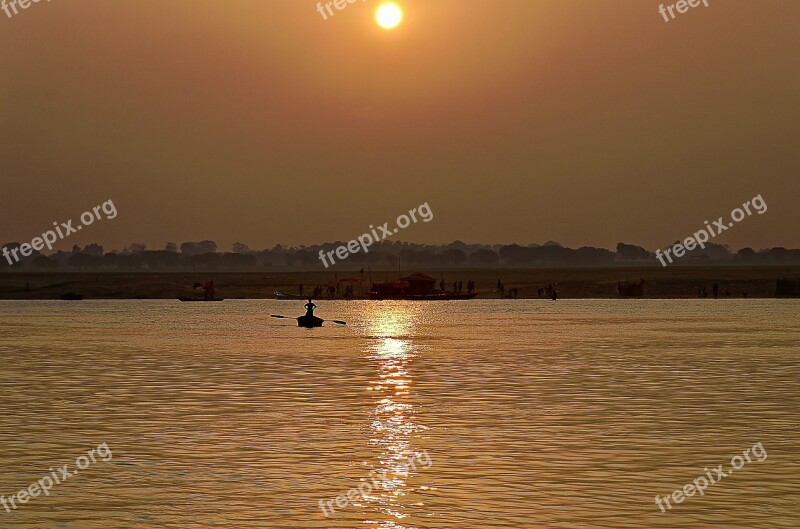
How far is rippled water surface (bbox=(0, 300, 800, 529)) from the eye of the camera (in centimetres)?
2167

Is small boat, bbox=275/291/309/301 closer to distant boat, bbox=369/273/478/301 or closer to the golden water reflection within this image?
distant boat, bbox=369/273/478/301

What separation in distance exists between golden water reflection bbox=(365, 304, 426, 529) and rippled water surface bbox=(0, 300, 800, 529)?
0.09m

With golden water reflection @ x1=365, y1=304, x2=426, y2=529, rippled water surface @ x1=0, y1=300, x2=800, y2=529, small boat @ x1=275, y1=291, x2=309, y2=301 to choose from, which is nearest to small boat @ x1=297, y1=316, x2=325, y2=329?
golden water reflection @ x1=365, y1=304, x2=426, y2=529

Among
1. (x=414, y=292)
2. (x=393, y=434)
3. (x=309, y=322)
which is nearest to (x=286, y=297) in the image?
(x=414, y=292)

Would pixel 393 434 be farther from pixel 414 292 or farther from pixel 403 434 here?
pixel 414 292

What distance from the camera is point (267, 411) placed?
1452 inches

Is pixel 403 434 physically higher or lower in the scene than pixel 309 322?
lower

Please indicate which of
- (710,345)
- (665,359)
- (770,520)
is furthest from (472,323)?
(770,520)

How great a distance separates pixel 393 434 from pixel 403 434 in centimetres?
28

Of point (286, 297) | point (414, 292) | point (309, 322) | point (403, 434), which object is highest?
point (286, 297)

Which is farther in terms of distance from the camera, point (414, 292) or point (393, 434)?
point (414, 292)

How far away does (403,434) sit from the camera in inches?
1238

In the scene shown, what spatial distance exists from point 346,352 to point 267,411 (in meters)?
30.4

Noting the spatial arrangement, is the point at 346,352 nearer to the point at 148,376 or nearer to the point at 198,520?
the point at 148,376
